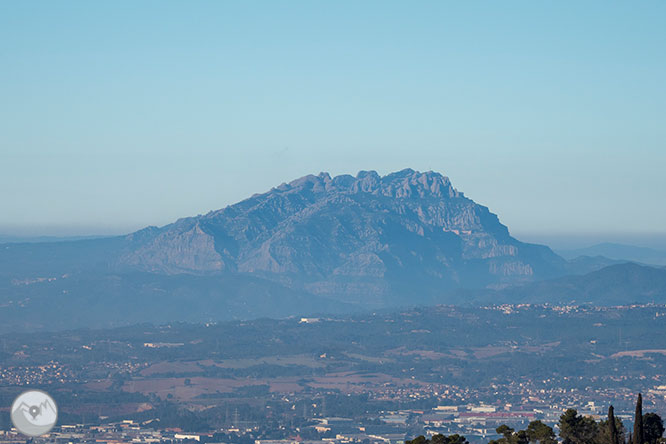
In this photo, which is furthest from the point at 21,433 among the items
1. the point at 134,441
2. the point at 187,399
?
the point at 187,399

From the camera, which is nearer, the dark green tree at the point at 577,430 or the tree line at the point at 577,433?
the tree line at the point at 577,433

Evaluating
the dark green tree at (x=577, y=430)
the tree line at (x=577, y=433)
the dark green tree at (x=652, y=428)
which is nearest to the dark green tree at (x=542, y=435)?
the tree line at (x=577, y=433)

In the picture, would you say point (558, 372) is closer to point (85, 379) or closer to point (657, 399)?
point (657, 399)

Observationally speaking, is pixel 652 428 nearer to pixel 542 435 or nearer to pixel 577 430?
pixel 577 430

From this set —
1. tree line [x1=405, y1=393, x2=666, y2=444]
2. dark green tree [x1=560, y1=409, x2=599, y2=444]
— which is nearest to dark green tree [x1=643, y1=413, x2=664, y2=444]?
tree line [x1=405, y1=393, x2=666, y2=444]

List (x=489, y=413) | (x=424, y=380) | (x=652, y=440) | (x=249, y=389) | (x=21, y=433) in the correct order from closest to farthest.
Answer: (x=652, y=440) → (x=21, y=433) → (x=489, y=413) → (x=249, y=389) → (x=424, y=380)

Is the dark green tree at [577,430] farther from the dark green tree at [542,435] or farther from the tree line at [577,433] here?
the dark green tree at [542,435]

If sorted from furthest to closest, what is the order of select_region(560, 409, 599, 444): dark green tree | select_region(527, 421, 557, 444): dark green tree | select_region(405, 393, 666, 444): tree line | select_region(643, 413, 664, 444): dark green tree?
1. select_region(560, 409, 599, 444): dark green tree
2. select_region(527, 421, 557, 444): dark green tree
3. select_region(405, 393, 666, 444): tree line
4. select_region(643, 413, 664, 444): dark green tree

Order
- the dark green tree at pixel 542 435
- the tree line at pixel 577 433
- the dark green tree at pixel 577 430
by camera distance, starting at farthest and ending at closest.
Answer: the dark green tree at pixel 577 430 < the dark green tree at pixel 542 435 < the tree line at pixel 577 433

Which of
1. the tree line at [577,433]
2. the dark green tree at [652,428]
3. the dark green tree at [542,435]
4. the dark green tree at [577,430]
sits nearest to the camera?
the dark green tree at [652,428]

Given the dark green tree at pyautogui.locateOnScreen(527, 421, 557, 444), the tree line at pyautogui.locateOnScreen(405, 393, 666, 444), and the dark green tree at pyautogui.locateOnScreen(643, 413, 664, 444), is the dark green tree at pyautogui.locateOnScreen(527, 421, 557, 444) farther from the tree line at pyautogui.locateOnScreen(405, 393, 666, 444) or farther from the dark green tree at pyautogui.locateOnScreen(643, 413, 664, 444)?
the dark green tree at pyautogui.locateOnScreen(643, 413, 664, 444)

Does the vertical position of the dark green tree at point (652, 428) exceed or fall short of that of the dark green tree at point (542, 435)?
it exceeds it
